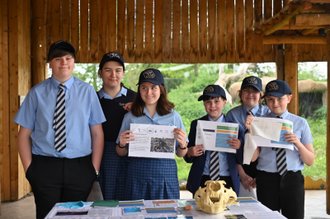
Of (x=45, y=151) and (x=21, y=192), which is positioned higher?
(x=45, y=151)

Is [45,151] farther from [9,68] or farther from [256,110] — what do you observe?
[9,68]

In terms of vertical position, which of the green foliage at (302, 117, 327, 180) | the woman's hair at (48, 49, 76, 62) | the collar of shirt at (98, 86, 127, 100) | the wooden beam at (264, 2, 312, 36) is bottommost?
the green foliage at (302, 117, 327, 180)

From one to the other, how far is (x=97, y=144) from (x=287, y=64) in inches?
185

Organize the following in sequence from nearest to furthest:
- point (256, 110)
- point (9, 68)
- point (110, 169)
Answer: point (110, 169) < point (256, 110) < point (9, 68)

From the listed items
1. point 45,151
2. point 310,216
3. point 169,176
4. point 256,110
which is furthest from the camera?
point 310,216

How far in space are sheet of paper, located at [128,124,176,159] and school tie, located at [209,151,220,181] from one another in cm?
50

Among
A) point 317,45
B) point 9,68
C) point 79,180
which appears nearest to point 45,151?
point 79,180

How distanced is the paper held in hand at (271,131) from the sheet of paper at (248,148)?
3 cm

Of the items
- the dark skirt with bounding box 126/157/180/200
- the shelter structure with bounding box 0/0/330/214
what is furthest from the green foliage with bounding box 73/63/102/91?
the dark skirt with bounding box 126/157/180/200

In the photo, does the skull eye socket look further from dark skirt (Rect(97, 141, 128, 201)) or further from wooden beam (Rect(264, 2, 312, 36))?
wooden beam (Rect(264, 2, 312, 36))

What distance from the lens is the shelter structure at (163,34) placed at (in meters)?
5.89

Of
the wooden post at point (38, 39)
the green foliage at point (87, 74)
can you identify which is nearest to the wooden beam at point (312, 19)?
the wooden post at point (38, 39)

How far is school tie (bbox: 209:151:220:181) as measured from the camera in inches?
114

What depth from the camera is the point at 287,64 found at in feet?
19.9
